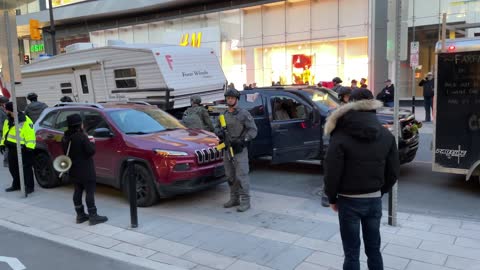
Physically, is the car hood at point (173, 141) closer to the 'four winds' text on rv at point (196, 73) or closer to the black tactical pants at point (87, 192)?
the black tactical pants at point (87, 192)

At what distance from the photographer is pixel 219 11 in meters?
26.9

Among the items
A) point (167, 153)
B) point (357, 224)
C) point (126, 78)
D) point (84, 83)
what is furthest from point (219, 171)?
point (84, 83)

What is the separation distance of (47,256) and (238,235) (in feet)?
7.24

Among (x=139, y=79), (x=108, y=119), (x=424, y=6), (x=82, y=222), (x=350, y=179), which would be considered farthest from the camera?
(x=424, y=6)

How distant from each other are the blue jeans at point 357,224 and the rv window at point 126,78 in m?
9.09

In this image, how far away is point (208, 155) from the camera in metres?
6.75

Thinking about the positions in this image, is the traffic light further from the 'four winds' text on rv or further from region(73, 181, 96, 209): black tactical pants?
region(73, 181, 96, 209): black tactical pants

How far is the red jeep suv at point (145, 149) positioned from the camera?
6461 millimetres

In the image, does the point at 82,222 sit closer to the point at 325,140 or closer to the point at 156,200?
the point at 156,200

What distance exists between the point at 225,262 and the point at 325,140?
395 cm

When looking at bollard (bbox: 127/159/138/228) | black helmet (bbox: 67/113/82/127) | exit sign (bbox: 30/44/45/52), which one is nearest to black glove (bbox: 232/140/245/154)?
bollard (bbox: 127/159/138/228)

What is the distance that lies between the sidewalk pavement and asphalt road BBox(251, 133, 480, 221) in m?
0.58

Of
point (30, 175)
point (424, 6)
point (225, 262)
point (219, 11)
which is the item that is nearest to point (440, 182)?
point (225, 262)

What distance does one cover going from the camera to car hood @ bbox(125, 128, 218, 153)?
21.6 ft
